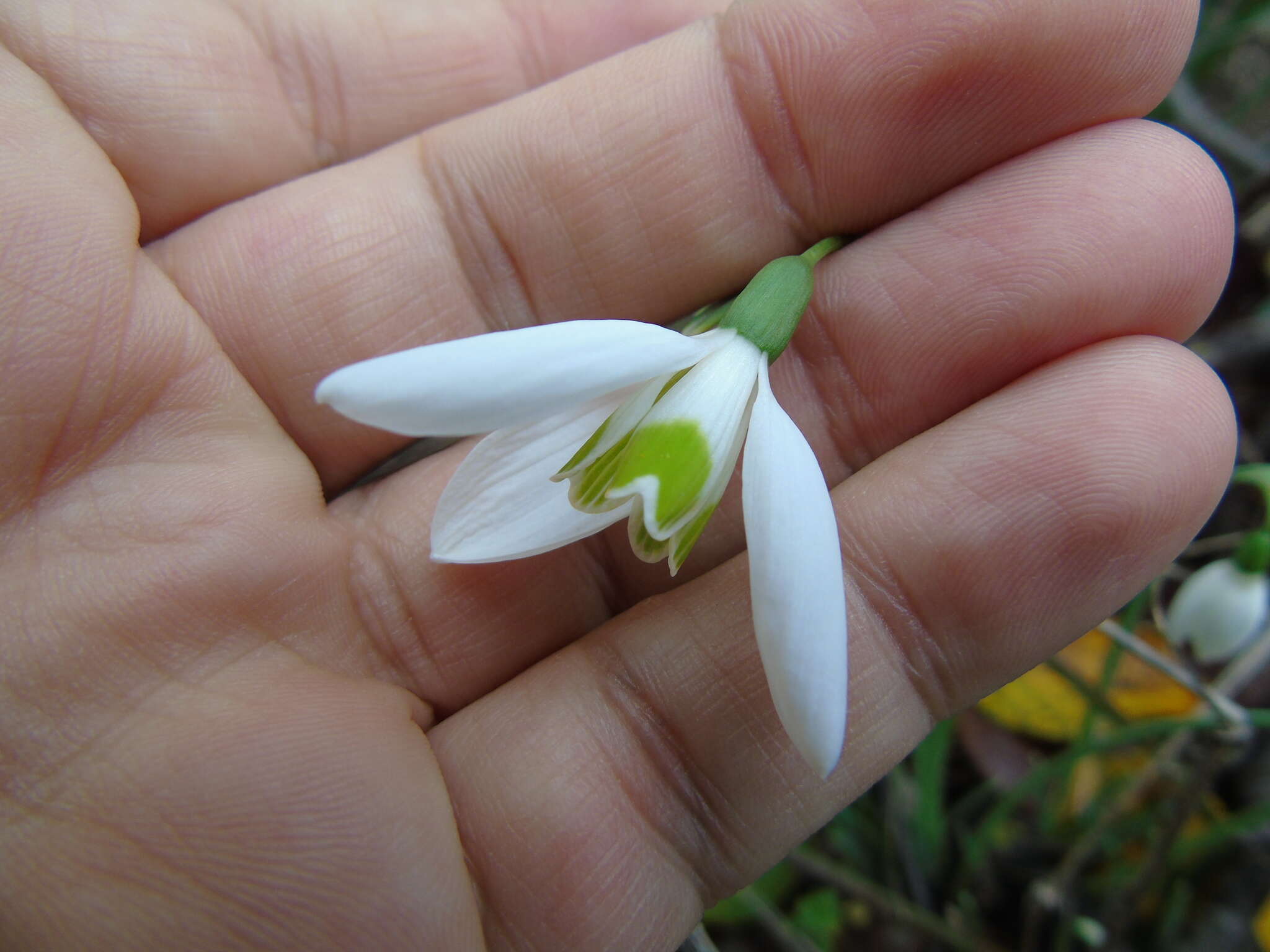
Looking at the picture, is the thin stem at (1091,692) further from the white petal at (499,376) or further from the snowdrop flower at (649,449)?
the white petal at (499,376)

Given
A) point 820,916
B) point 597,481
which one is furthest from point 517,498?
point 820,916

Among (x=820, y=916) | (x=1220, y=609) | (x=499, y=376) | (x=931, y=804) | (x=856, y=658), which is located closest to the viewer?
(x=499, y=376)

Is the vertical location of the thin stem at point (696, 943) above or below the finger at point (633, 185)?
below

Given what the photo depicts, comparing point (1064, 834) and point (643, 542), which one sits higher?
point (643, 542)

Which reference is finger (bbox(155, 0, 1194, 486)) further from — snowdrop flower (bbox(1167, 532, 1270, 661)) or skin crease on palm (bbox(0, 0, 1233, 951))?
snowdrop flower (bbox(1167, 532, 1270, 661))

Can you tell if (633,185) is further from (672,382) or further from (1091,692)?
(1091,692)

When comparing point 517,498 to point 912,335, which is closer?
point 517,498

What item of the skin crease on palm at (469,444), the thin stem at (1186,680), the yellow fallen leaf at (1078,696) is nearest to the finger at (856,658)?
the skin crease on palm at (469,444)
